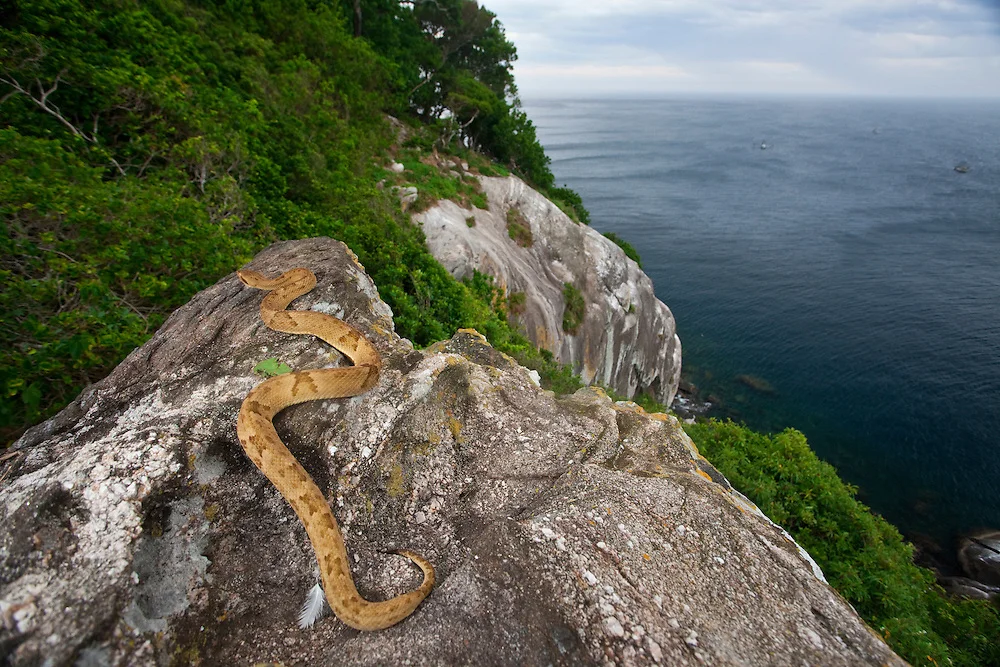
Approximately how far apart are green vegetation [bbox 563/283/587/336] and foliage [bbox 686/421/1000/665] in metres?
10.4

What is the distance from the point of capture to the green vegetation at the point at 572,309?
27922 millimetres

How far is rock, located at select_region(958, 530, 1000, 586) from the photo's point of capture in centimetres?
2511

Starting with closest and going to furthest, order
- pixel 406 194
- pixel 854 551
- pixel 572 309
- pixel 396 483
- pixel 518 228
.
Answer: pixel 396 483 < pixel 854 551 < pixel 406 194 < pixel 572 309 < pixel 518 228

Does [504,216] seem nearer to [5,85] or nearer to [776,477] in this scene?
[776,477]

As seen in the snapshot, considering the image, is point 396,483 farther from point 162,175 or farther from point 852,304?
point 852,304

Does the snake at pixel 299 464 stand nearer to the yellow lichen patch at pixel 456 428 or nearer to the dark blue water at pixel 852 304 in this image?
the yellow lichen patch at pixel 456 428

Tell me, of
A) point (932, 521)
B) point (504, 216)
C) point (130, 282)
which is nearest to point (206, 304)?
point (130, 282)

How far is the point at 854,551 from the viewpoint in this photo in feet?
50.9

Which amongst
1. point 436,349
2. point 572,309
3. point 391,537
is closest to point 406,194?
point 572,309

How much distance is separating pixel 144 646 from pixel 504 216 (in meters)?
27.9

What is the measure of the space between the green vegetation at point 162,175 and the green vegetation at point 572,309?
1000 cm

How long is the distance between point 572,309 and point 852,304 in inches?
1553

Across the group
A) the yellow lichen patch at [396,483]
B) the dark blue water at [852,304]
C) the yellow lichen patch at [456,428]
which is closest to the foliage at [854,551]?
the yellow lichen patch at [456,428]

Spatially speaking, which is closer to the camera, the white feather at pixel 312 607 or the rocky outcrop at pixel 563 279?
the white feather at pixel 312 607
